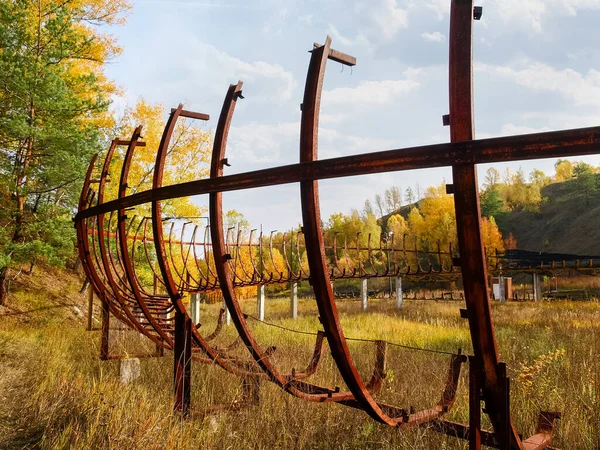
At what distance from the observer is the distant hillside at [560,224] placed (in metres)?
64.0

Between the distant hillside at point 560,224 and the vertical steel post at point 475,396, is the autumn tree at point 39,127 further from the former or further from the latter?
the distant hillside at point 560,224

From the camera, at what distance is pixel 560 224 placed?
72375 mm

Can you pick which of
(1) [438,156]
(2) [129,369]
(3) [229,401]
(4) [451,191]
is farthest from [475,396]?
(2) [129,369]

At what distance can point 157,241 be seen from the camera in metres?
3.38

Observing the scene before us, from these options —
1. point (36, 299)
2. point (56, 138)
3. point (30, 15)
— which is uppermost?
point (30, 15)

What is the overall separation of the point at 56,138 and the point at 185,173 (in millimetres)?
6011

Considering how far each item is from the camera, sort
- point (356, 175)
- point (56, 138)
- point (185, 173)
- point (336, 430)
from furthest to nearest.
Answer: point (185, 173) → point (56, 138) → point (336, 430) → point (356, 175)

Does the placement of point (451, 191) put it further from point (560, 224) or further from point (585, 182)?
point (585, 182)

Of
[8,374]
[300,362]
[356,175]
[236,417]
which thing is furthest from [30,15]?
[356,175]

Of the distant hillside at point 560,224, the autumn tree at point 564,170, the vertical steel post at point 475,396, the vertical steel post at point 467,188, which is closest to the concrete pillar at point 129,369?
the vertical steel post at point 475,396

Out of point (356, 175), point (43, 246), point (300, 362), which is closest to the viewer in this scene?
point (356, 175)

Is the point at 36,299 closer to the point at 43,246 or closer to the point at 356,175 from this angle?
the point at 43,246

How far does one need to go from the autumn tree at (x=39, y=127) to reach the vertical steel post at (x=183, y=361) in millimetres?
8039

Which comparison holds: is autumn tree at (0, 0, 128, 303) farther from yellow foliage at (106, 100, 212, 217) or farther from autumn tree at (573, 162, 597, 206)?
autumn tree at (573, 162, 597, 206)
